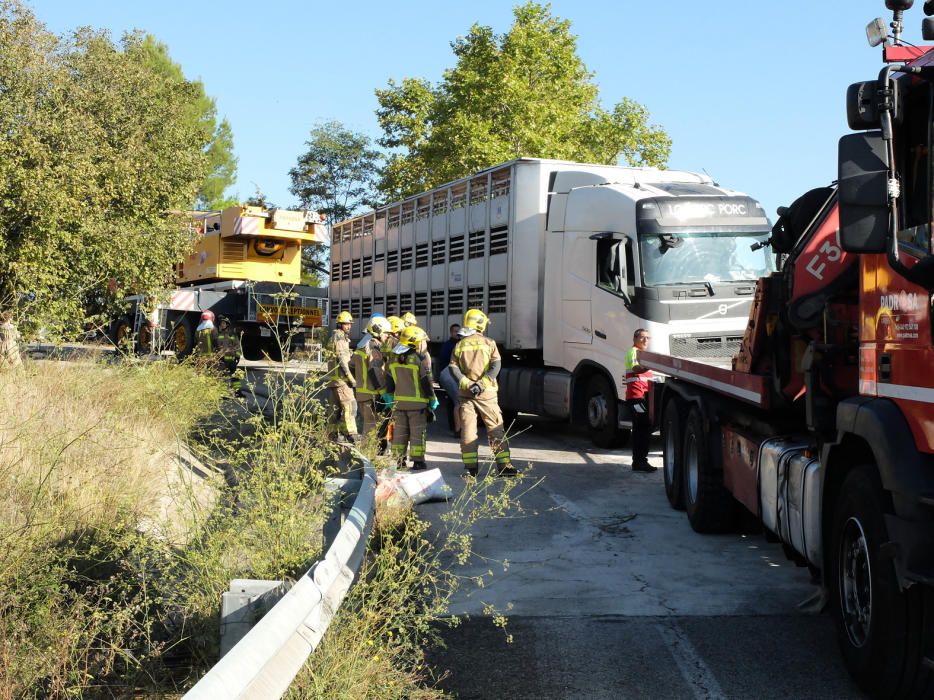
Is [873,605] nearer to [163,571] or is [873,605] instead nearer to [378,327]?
[163,571]

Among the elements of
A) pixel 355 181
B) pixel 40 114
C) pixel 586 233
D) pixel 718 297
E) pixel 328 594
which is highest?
pixel 355 181

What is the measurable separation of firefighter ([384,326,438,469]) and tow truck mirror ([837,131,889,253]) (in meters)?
6.99

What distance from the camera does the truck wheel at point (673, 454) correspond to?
29.6ft

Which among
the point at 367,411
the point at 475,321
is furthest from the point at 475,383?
the point at 367,411

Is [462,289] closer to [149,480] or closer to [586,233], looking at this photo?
[586,233]

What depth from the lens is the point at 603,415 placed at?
13180 mm

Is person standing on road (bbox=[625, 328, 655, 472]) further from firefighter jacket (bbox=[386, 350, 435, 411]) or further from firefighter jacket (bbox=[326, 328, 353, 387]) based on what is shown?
firefighter jacket (bbox=[326, 328, 353, 387])

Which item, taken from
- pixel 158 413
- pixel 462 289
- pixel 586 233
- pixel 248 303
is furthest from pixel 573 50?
pixel 158 413

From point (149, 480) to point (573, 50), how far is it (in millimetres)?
24772

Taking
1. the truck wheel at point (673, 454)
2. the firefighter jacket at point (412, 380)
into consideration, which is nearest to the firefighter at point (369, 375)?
the firefighter jacket at point (412, 380)

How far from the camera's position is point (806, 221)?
688cm

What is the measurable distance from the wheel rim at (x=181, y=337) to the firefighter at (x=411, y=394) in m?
14.6

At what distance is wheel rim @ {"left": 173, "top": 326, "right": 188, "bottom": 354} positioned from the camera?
24.5 m

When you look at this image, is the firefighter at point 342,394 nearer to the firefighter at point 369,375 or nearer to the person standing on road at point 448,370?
the firefighter at point 369,375
